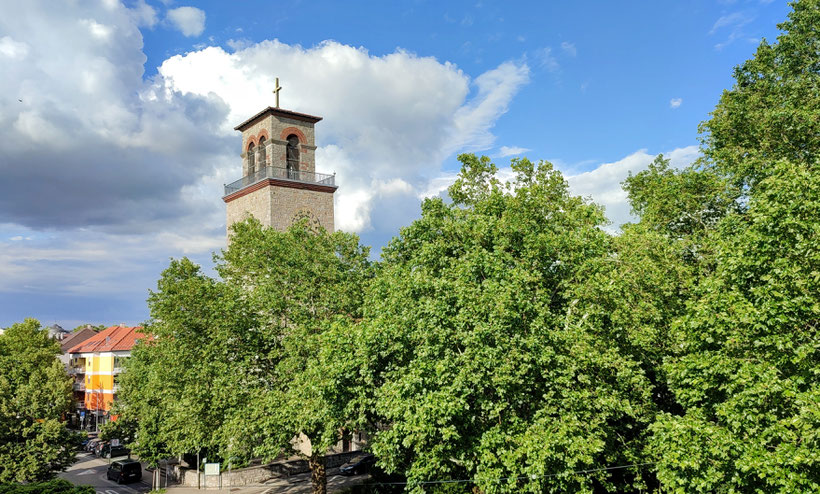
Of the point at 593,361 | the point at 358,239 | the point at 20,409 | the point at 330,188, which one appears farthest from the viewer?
the point at 330,188

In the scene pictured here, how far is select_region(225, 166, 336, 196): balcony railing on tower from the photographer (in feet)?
125

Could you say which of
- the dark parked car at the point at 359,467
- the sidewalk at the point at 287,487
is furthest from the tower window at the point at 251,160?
the dark parked car at the point at 359,467

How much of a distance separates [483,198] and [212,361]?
1393 centimetres

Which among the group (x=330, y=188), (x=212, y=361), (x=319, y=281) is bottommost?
(x=212, y=361)

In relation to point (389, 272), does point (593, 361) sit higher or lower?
lower

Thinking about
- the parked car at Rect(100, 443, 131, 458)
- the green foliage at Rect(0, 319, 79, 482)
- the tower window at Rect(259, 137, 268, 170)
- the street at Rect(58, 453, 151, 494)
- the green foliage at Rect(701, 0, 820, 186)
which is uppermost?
the tower window at Rect(259, 137, 268, 170)

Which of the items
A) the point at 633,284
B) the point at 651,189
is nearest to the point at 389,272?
the point at 633,284

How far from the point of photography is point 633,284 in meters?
19.2

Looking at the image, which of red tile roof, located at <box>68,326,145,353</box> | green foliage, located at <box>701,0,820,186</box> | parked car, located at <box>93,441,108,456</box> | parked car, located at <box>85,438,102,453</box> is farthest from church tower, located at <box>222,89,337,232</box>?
red tile roof, located at <box>68,326,145,353</box>

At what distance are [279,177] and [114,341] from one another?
138ft

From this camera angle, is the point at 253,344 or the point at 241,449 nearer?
the point at 241,449

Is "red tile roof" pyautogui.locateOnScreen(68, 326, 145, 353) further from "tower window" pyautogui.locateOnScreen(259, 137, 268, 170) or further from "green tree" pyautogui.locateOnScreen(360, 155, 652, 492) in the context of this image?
"green tree" pyautogui.locateOnScreen(360, 155, 652, 492)

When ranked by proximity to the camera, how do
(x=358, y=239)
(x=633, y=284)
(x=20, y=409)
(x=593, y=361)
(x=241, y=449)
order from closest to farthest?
1. (x=593, y=361)
2. (x=633, y=284)
3. (x=241, y=449)
4. (x=358, y=239)
5. (x=20, y=409)

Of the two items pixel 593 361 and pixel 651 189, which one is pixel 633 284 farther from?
pixel 651 189
